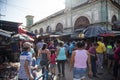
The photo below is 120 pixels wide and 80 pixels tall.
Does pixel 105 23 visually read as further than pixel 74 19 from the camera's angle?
No

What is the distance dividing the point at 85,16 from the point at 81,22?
3.82ft

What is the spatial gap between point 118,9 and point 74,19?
5.90m

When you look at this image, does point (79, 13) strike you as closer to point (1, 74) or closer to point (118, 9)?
point (118, 9)

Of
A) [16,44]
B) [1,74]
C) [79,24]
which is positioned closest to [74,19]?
[79,24]

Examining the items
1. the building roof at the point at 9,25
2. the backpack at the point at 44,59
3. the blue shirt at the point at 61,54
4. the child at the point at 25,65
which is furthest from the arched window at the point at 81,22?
the child at the point at 25,65

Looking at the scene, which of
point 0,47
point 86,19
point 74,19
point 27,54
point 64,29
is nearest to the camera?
point 27,54

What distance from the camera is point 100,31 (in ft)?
44.1

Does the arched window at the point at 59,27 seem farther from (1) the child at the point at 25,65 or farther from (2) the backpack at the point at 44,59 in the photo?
(1) the child at the point at 25,65

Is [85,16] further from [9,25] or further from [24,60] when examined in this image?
[24,60]

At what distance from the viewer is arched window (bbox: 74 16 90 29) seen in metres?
24.2

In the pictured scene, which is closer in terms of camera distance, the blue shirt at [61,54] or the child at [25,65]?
the child at [25,65]

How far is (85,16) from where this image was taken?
24.1 metres

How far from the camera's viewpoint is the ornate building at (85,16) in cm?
2177

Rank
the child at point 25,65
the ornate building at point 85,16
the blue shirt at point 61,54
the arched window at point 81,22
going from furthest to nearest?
the arched window at point 81,22
the ornate building at point 85,16
the blue shirt at point 61,54
the child at point 25,65
